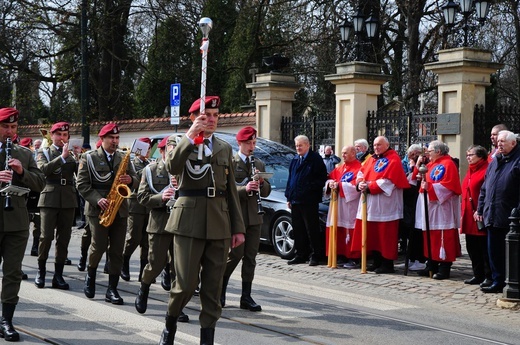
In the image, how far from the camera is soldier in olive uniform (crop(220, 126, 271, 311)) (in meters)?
8.98

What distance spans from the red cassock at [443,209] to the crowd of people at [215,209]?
0.02 meters

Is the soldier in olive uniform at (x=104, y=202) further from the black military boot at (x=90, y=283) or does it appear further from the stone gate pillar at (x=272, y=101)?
the stone gate pillar at (x=272, y=101)

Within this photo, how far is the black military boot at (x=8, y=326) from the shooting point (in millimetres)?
7246

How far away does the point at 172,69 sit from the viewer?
3284cm

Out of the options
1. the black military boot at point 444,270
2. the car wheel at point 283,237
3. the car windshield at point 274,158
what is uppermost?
the car windshield at point 274,158

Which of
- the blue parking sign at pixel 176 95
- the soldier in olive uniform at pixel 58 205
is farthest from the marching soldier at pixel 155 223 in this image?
the blue parking sign at pixel 176 95

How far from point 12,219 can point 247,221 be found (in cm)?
263

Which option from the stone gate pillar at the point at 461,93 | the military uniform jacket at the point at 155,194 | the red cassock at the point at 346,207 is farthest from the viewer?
the stone gate pillar at the point at 461,93

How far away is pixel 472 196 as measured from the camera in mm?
11289

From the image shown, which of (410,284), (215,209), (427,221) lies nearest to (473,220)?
(427,221)

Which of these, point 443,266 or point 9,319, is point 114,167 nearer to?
point 9,319

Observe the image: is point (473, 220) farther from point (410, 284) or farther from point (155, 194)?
point (155, 194)

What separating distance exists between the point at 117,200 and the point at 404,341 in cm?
353

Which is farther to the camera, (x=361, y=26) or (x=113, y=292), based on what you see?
(x=361, y=26)
